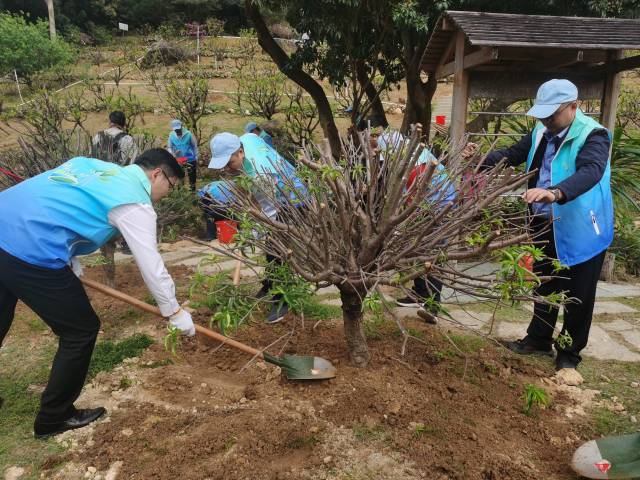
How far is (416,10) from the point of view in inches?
305

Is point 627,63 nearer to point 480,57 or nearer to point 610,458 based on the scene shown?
point 480,57

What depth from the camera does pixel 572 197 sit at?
9.20ft

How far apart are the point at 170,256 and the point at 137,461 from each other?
A: 3987mm

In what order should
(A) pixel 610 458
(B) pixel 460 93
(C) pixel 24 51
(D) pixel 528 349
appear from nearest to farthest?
1. (A) pixel 610 458
2. (D) pixel 528 349
3. (B) pixel 460 93
4. (C) pixel 24 51

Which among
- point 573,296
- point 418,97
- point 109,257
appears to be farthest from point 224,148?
point 418,97

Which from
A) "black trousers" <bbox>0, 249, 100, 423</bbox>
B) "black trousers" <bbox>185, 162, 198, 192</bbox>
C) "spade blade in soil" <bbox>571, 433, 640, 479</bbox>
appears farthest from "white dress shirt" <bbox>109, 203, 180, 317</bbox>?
"black trousers" <bbox>185, 162, 198, 192</bbox>

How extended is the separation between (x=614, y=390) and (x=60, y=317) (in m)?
3.24

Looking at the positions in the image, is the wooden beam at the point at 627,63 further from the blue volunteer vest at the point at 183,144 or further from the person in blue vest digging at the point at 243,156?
the blue volunteer vest at the point at 183,144

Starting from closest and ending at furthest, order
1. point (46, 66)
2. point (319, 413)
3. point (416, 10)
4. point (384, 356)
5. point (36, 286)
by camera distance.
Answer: point (36, 286), point (319, 413), point (384, 356), point (416, 10), point (46, 66)

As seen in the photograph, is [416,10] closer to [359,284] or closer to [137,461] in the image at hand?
[359,284]

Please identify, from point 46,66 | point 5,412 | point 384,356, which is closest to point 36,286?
point 5,412

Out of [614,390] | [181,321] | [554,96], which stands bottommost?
[614,390]

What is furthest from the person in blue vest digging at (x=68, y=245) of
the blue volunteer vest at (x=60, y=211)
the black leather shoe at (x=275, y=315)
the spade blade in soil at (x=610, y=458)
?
the spade blade in soil at (x=610, y=458)

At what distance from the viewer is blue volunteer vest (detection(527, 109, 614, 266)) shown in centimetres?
304
